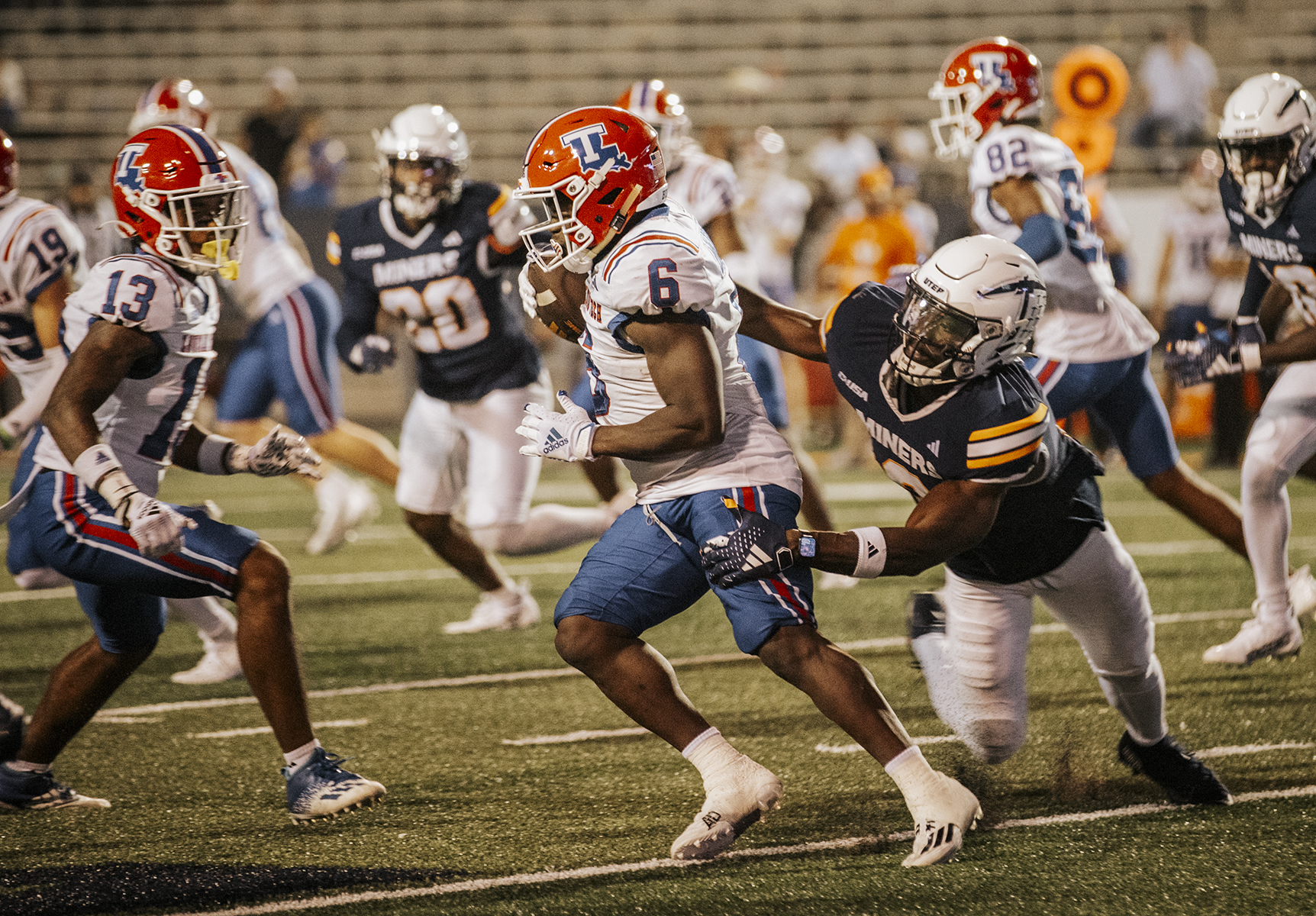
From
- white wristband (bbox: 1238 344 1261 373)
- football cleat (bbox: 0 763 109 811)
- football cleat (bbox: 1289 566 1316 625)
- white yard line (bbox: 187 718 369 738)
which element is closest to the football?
white yard line (bbox: 187 718 369 738)

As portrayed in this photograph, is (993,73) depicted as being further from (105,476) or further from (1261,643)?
Result: (105,476)

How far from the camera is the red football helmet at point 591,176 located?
3.18 metres

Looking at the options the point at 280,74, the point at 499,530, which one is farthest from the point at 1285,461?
the point at 280,74

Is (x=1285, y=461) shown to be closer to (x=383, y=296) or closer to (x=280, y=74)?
(x=383, y=296)

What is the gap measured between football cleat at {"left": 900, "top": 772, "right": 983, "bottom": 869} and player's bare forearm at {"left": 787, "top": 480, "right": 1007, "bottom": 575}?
0.45 metres

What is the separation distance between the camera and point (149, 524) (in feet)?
10.7

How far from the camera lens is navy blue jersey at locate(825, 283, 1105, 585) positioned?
9.91 ft

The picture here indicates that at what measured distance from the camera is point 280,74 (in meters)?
13.3

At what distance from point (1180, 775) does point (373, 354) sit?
3211 millimetres

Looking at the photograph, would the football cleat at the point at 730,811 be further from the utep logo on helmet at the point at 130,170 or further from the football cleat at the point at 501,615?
the football cleat at the point at 501,615

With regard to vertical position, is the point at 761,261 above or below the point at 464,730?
above

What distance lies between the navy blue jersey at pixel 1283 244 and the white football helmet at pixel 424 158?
2.59 metres

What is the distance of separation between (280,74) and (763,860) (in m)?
11.5

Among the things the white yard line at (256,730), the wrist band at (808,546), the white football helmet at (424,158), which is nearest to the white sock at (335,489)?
the white football helmet at (424,158)
